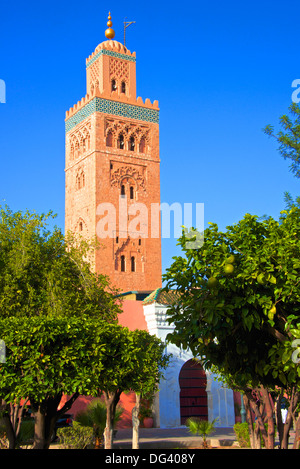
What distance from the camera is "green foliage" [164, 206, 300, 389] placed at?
23.5 ft

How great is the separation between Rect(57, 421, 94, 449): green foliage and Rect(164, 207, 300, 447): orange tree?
26.9 ft

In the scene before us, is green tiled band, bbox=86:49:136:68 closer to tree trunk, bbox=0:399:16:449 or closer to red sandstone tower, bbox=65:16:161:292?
red sandstone tower, bbox=65:16:161:292

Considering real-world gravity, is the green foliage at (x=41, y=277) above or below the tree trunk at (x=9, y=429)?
above

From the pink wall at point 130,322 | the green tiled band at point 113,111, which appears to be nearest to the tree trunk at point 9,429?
the pink wall at point 130,322

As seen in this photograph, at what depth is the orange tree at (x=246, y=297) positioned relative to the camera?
23.4 feet

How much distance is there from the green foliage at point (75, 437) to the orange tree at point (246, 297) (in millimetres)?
8195

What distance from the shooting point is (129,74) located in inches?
1581

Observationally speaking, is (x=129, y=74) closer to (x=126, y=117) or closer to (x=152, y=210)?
(x=126, y=117)

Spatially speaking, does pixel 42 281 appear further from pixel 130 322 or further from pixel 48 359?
pixel 130 322

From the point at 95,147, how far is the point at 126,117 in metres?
3.56

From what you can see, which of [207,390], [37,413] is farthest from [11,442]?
Answer: [207,390]

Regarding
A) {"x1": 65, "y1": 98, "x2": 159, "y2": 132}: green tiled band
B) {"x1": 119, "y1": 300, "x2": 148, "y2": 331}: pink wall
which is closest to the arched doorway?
{"x1": 119, "y1": 300, "x2": 148, "y2": 331}: pink wall

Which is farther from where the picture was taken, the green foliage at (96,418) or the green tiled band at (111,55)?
the green tiled band at (111,55)
